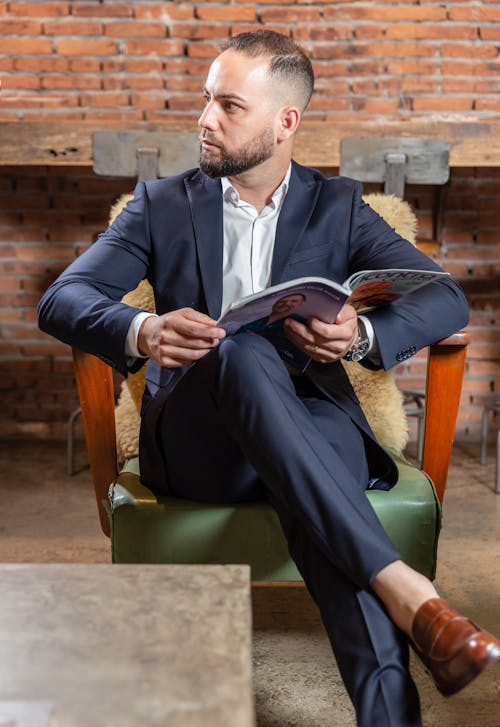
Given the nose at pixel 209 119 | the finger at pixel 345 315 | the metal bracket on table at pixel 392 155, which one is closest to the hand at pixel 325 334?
the finger at pixel 345 315

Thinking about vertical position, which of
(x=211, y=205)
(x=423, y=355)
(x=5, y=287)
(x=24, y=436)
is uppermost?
(x=211, y=205)

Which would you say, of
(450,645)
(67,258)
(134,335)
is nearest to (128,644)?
(450,645)

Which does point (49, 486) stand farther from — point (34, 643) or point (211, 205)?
point (34, 643)

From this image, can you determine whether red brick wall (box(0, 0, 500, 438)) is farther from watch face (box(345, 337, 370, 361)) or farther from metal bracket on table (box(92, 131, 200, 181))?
watch face (box(345, 337, 370, 361))

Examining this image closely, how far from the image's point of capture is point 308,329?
1420 mm

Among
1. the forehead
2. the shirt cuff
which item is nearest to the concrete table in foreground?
the shirt cuff

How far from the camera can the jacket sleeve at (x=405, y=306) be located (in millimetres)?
1542

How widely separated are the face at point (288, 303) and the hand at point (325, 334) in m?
0.07

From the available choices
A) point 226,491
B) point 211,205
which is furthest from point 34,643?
point 211,205

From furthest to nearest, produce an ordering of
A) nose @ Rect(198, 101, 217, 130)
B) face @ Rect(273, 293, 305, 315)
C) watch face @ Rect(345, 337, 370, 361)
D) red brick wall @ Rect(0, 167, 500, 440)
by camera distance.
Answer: red brick wall @ Rect(0, 167, 500, 440) < nose @ Rect(198, 101, 217, 130) < watch face @ Rect(345, 337, 370, 361) < face @ Rect(273, 293, 305, 315)

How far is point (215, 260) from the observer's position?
5.56 feet

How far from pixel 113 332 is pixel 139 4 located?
91.7 inches

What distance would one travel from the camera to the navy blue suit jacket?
1559 millimetres

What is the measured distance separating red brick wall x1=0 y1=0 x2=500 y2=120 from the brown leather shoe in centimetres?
265
